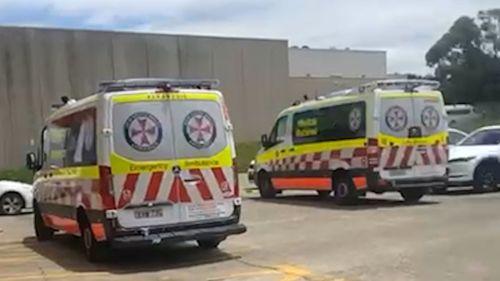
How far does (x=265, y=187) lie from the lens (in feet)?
73.0

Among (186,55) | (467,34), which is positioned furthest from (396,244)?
(467,34)

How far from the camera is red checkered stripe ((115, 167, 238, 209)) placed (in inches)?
423

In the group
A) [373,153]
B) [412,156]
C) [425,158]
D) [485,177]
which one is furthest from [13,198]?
[485,177]

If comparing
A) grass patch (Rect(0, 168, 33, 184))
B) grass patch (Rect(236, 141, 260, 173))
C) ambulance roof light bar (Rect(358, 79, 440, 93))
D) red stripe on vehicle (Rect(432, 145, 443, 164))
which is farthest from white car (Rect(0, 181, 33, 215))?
grass patch (Rect(236, 141, 260, 173))

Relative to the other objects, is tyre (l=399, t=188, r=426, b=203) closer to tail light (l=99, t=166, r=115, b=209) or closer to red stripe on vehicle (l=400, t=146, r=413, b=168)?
red stripe on vehicle (l=400, t=146, r=413, b=168)

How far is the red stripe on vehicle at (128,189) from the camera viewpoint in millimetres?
10727

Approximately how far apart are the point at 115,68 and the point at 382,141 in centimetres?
2879

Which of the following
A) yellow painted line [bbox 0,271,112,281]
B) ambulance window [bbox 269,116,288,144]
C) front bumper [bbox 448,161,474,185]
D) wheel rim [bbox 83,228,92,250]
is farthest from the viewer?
ambulance window [bbox 269,116,288,144]

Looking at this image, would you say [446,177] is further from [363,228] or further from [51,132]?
[51,132]

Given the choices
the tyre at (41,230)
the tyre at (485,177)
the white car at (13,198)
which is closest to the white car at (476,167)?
the tyre at (485,177)

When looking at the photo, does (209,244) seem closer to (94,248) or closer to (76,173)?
(94,248)

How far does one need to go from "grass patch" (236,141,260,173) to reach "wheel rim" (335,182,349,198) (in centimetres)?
2127

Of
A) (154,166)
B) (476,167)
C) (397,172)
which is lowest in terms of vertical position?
(476,167)

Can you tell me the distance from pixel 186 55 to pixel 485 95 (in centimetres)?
1750
